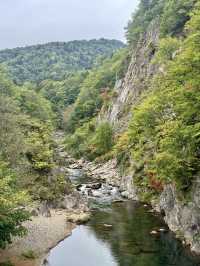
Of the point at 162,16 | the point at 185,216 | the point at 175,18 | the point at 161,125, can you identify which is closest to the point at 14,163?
the point at 185,216

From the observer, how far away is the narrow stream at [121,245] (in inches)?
1516

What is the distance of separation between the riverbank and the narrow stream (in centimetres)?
99

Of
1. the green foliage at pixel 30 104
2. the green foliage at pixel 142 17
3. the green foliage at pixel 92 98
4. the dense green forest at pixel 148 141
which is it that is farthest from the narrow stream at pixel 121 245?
the green foliage at pixel 92 98

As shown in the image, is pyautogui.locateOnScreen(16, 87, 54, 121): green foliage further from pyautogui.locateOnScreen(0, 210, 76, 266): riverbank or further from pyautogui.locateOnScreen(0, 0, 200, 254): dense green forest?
pyautogui.locateOnScreen(0, 210, 76, 266): riverbank

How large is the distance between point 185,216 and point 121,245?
7.30 m

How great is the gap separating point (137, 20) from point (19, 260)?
10515 cm

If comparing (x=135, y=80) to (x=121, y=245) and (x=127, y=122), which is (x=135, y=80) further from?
(x=121, y=245)

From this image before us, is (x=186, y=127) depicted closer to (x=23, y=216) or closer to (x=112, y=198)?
(x=23, y=216)

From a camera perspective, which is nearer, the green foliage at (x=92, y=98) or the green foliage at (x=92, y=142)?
the green foliage at (x=92, y=142)

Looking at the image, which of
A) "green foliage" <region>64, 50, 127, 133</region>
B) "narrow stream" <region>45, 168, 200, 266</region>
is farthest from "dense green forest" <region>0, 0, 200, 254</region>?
"green foliage" <region>64, 50, 127, 133</region>

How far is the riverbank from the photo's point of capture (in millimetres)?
38531

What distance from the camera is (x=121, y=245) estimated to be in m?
42.4

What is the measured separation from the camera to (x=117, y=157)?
8281 centimetres

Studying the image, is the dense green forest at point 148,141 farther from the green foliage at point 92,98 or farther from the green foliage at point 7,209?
the green foliage at point 92,98
